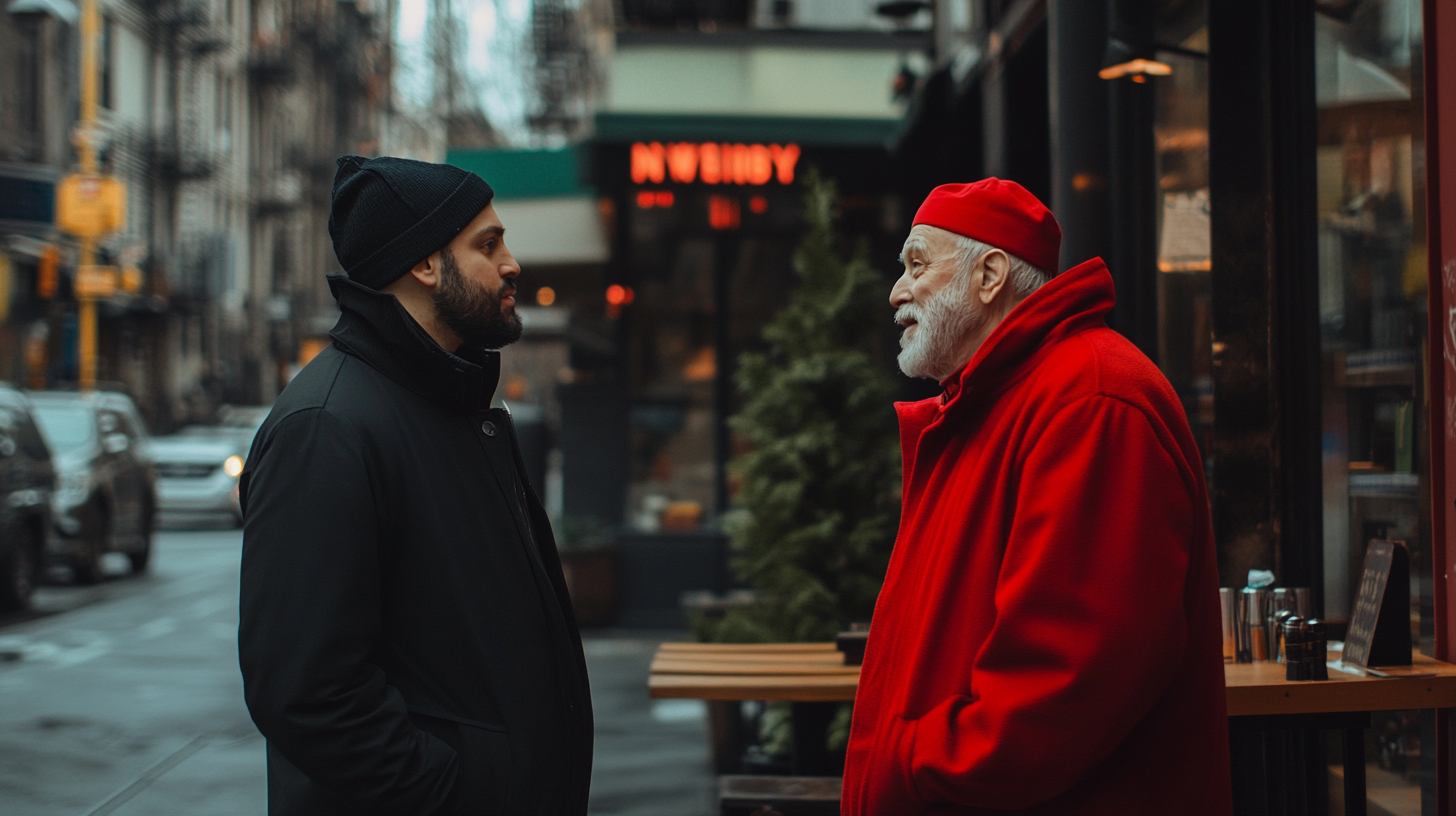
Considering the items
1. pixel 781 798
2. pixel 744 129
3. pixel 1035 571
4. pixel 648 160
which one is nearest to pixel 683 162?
pixel 648 160

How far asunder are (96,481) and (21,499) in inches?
84.2

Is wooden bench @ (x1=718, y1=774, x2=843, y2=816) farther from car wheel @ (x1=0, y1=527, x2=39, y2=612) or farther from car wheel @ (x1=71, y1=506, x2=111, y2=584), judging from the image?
car wheel @ (x1=71, y1=506, x2=111, y2=584)

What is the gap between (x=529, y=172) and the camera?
10508 mm

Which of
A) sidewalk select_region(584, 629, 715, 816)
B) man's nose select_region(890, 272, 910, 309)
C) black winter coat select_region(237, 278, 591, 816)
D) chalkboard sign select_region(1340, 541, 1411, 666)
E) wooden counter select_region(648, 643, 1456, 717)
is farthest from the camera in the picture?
sidewalk select_region(584, 629, 715, 816)

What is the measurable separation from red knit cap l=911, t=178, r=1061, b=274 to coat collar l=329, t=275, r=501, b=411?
90 centimetres

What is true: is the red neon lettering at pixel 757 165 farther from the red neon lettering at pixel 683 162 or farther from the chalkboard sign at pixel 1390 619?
the chalkboard sign at pixel 1390 619

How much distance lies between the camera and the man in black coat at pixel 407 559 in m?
1.93

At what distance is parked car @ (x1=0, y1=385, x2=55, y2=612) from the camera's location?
10.4 metres

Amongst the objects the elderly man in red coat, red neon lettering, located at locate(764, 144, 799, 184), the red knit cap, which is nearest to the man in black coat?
the elderly man in red coat

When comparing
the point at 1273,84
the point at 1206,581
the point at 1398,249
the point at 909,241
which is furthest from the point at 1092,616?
the point at 1273,84

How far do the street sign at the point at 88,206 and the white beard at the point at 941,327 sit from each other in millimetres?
23314

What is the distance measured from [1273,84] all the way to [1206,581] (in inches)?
110

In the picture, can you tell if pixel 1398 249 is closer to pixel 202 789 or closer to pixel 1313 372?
pixel 1313 372

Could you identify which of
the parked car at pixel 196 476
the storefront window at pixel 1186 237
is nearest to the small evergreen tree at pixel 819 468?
the storefront window at pixel 1186 237
